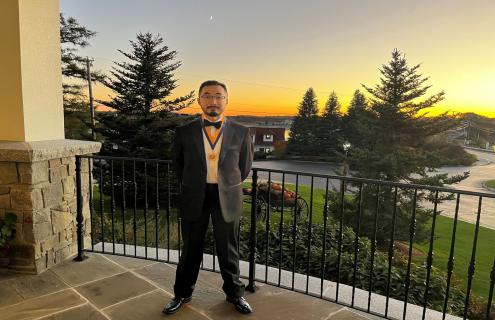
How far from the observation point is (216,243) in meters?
2.03

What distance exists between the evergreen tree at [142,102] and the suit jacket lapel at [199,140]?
12.9 meters

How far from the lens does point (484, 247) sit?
12.4 meters

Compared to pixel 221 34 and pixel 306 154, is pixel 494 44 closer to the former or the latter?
pixel 221 34

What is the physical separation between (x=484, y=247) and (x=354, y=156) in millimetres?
5973

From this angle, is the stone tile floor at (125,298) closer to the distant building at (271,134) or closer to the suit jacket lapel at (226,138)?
the suit jacket lapel at (226,138)

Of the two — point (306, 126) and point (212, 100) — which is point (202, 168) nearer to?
point (212, 100)

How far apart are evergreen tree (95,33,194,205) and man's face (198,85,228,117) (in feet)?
42.6

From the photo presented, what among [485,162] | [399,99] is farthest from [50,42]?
[485,162]

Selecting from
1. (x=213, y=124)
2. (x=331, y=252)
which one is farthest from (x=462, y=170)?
(x=213, y=124)

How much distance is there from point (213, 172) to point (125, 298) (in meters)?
1.15

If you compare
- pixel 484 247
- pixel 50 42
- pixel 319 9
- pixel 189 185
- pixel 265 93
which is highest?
pixel 319 9

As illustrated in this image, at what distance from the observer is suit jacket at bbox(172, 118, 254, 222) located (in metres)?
1.92

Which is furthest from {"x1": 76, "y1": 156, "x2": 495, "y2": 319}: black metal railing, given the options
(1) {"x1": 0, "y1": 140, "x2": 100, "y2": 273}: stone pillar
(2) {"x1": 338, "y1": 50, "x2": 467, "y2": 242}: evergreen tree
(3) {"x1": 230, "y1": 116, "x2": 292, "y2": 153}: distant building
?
(3) {"x1": 230, "y1": 116, "x2": 292, "y2": 153}: distant building

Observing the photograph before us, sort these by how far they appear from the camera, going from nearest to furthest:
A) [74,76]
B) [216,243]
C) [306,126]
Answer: [216,243], [74,76], [306,126]
